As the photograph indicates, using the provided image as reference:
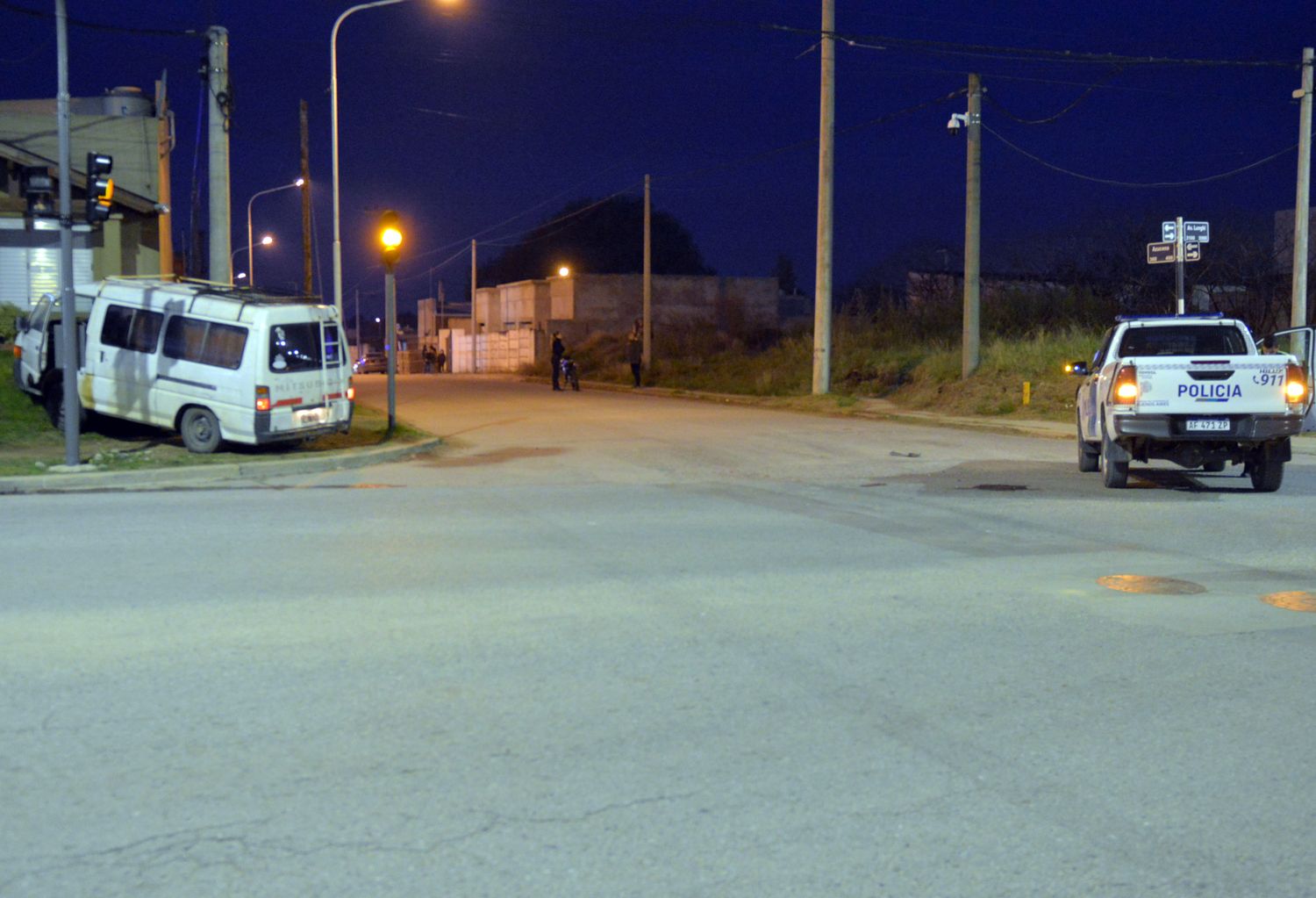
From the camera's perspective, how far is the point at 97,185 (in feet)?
55.9

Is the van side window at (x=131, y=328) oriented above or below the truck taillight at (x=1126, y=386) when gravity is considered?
above

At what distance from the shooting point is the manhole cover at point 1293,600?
27.5ft

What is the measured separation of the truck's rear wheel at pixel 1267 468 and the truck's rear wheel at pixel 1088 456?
2.12 metres

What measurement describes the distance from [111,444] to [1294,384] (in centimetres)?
1616

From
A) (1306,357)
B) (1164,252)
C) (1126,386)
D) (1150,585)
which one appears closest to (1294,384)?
(1126,386)

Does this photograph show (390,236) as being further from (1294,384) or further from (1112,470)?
(1294,384)

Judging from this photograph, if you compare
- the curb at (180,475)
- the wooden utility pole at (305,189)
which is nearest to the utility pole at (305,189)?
the wooden utility pole at (305,189)

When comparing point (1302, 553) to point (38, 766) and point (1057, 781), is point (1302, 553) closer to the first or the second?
point (1057, 781)

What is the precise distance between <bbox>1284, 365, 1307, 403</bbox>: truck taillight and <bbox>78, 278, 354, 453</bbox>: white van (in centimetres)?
1293

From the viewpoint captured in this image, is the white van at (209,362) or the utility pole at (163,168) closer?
the white van at (209,362)

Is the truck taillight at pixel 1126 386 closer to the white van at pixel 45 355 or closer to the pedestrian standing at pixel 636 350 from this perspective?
the white van at pixel 45 355

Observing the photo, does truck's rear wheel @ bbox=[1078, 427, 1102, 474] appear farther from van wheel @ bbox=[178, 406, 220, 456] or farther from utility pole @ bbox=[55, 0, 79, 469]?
utility pole @ bbox=[55, 0, 79, 469]

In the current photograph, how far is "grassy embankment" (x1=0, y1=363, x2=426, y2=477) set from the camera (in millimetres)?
17375

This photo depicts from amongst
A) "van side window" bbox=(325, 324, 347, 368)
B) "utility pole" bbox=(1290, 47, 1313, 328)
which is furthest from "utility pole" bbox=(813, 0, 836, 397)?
"van side window" bbox=(325, 324, 347, 368)
